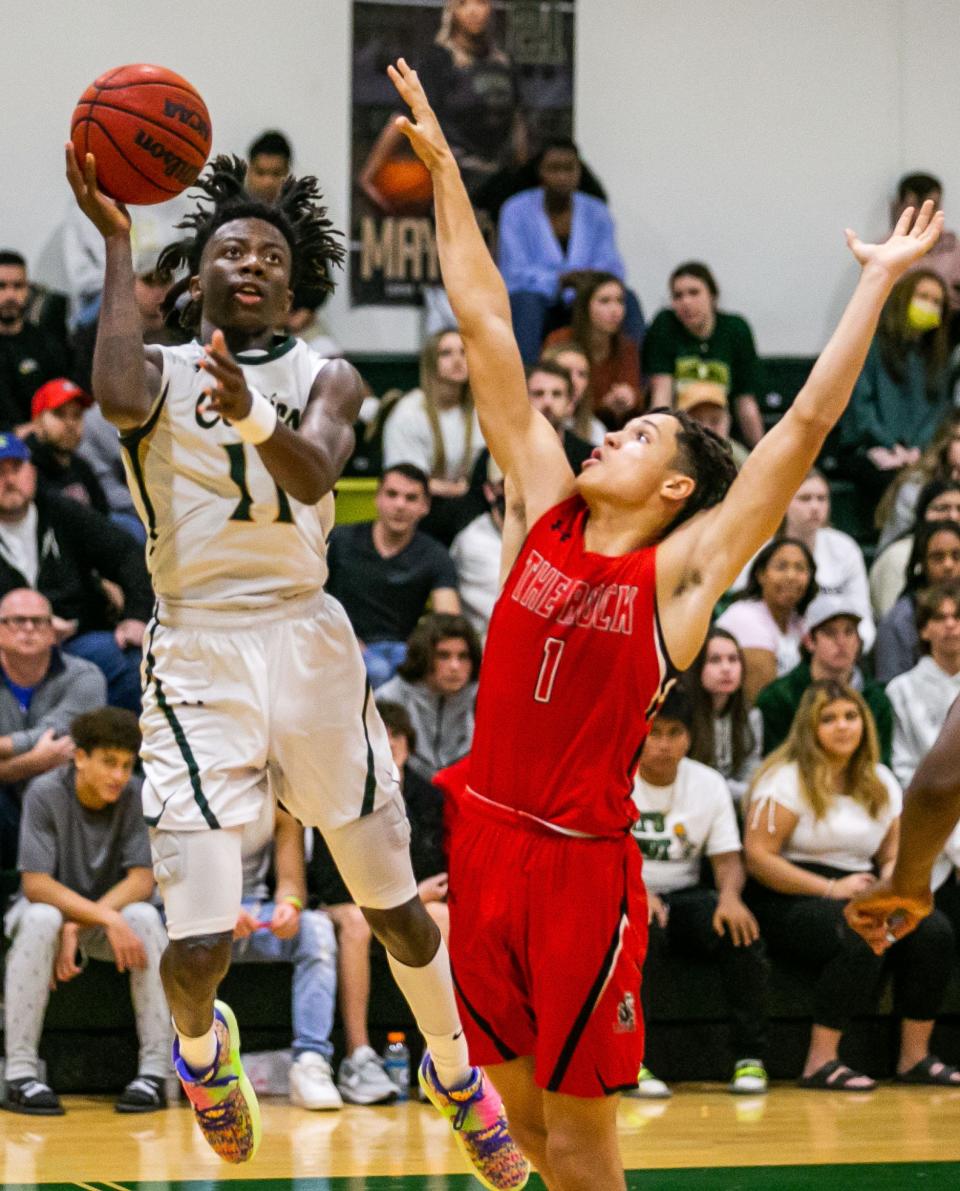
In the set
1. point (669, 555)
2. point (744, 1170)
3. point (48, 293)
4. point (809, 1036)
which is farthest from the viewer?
point (48, 293)

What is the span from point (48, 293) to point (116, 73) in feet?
20.6

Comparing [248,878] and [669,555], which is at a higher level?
[669,555]

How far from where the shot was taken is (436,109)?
38.3 ft

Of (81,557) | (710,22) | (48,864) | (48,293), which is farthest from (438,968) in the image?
(710,22)

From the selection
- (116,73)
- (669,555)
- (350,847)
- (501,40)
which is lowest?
(350,847)

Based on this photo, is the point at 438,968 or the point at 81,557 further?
the point at 81,557

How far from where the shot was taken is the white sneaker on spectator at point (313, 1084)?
731cm

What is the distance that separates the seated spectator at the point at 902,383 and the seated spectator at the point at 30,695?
5.05m

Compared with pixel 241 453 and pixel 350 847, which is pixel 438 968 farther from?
pixel 241 453

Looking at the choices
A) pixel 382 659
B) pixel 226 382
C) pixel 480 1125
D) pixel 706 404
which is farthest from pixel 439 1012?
pixel 706 404

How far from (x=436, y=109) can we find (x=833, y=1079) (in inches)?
250

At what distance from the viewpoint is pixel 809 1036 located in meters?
8.16

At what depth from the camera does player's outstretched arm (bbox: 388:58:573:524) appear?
4523mm

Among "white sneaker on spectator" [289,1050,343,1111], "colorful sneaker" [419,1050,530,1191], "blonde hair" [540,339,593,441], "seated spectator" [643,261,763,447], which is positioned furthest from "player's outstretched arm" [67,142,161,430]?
"seated spectator" [643,261,763,447]
